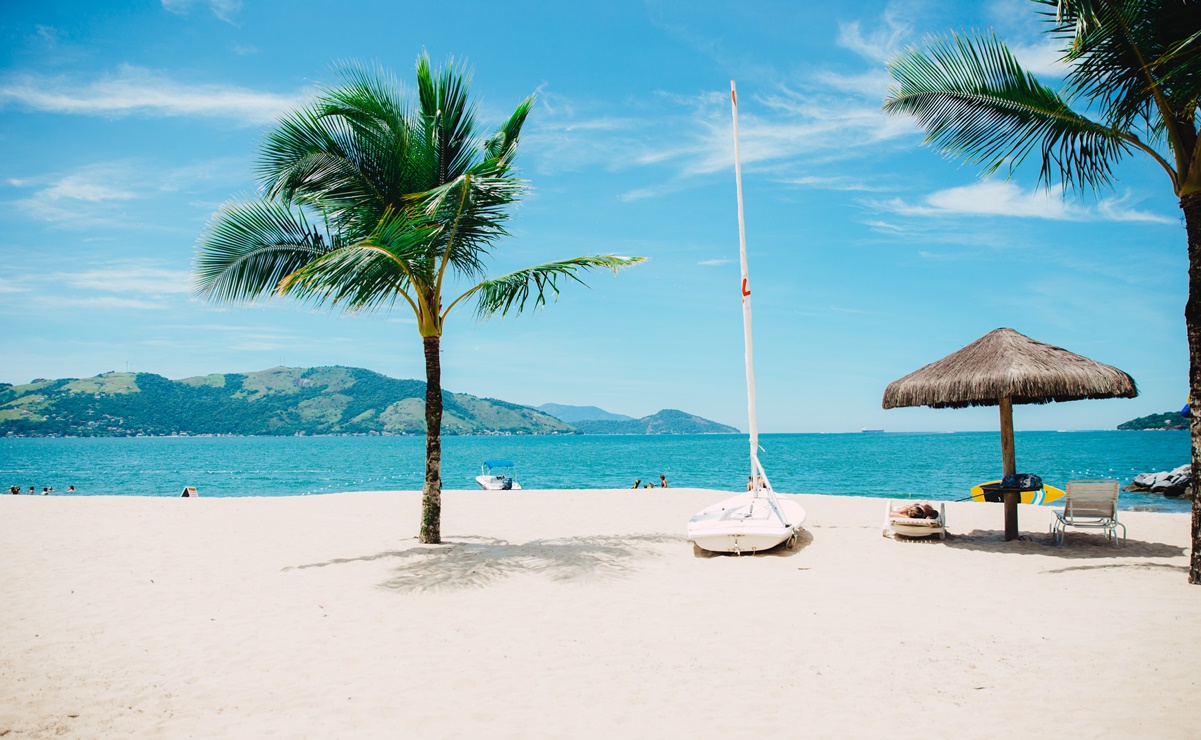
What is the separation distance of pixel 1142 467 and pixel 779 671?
2442 inches

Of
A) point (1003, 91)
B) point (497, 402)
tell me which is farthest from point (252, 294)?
point (497, 402)

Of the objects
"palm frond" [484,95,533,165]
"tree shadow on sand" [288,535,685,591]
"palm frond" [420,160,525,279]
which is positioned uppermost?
"palm frond" [484,95,533,165]

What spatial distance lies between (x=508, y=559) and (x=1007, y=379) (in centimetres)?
681

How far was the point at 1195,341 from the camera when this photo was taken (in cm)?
664

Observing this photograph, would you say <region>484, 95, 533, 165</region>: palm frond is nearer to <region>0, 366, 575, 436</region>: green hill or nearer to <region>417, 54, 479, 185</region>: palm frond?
<region>417, 54, 479, 185</region>: palm frond

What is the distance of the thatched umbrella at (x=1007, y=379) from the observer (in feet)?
28.0

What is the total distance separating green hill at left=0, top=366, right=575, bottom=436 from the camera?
5428 inches

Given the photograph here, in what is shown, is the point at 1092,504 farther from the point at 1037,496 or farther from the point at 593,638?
the point at 1037,496

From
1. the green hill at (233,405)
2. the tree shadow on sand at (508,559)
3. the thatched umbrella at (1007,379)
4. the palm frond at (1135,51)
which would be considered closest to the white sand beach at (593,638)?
the tree shadow on sand at (508,559)

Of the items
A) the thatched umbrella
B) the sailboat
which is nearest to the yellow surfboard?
the thatched umbrella

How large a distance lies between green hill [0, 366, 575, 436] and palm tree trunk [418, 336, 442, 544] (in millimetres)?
123335

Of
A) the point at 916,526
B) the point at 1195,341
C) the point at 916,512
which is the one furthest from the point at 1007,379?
the point at 916,526

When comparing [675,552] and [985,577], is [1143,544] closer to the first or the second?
[985,577]

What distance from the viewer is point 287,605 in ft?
21.2
